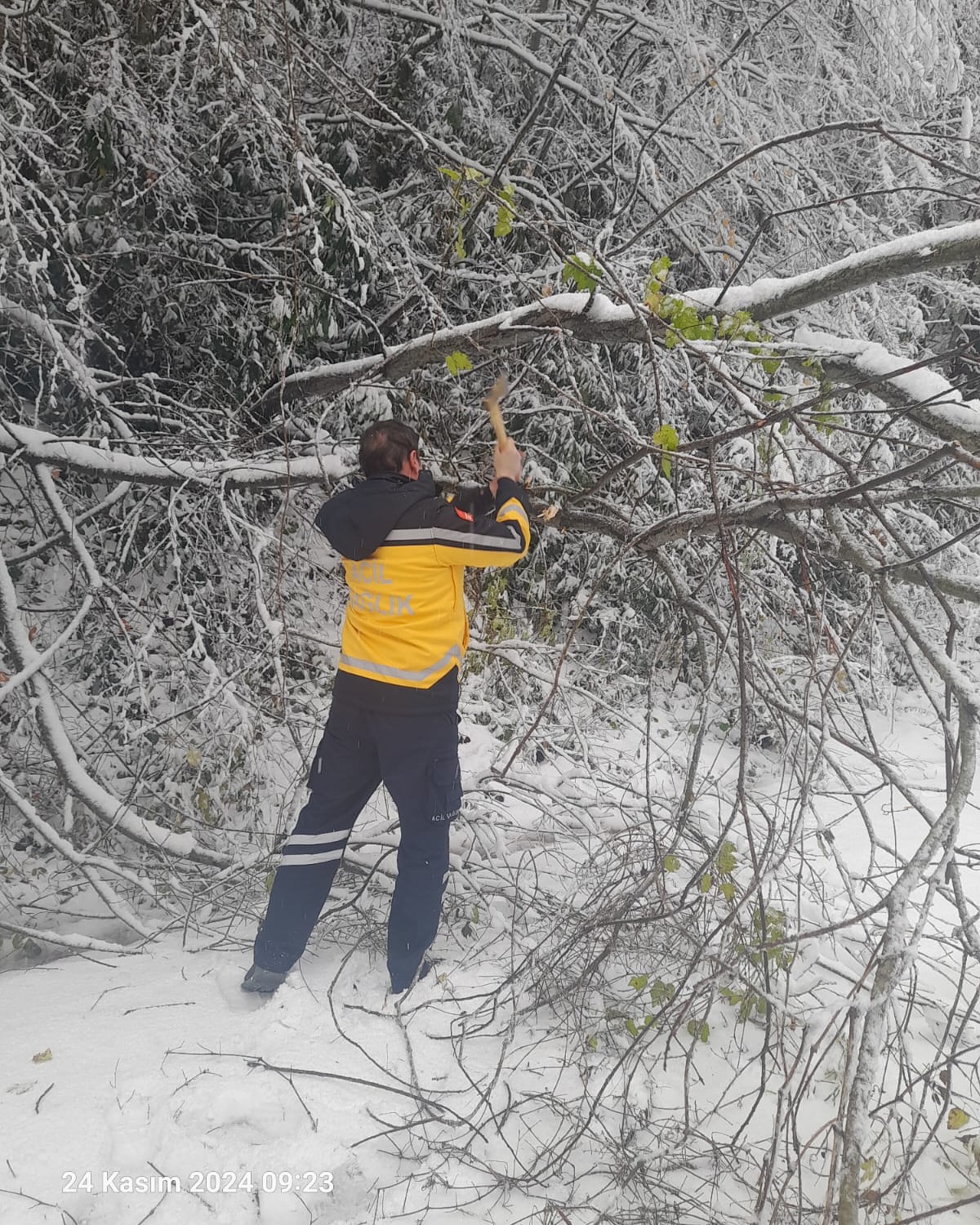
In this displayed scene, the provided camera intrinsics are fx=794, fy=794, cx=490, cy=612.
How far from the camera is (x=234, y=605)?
174 inches

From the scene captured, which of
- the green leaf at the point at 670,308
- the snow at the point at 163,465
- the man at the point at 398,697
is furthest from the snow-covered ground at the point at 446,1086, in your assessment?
the snow at the point at 163,465

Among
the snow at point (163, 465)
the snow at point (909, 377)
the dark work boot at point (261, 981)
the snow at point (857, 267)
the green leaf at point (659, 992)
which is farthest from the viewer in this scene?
the snow at point (163, 465)

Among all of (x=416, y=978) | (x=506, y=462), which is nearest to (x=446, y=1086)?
(x=416, y=978)

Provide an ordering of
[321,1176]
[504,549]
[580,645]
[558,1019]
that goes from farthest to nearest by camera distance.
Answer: [580,645], [558,1019], [504,549], [321,1176]

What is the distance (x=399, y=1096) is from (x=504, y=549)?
158cm

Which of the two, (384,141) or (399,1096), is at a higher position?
(384,141)

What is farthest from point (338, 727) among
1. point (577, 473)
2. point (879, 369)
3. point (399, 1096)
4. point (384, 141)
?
point (384, 141)

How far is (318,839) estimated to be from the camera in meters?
2.61

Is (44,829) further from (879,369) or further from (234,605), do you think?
(879,369)

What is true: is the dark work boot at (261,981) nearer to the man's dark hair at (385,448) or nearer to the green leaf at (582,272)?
the man's dark hair at (385,448)

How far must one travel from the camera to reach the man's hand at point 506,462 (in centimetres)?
250

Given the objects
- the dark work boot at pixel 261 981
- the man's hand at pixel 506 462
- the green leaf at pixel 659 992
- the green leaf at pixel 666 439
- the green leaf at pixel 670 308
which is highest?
the green leaf at pixel 670 308
